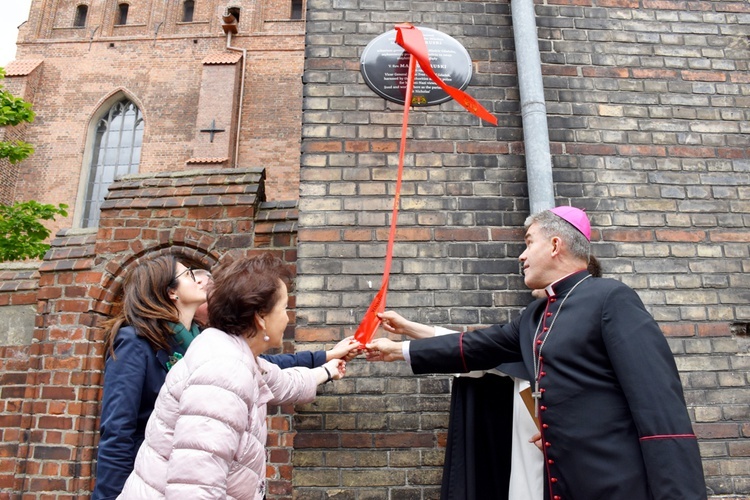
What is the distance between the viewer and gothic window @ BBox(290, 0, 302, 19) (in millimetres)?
17984

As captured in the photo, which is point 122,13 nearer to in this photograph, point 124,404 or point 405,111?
point 405,111

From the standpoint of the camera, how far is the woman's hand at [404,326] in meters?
2.58

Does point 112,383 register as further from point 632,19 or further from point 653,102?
point 632,19

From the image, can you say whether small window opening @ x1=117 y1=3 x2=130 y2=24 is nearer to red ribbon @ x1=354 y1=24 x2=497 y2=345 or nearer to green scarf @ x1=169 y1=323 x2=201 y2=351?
red ribbon @ x1=354 y1=24 x2=497 y2=345

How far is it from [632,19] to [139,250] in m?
4.08

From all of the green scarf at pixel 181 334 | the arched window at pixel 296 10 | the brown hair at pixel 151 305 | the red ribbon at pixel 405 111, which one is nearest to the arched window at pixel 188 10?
the arched window at pixel 296 10

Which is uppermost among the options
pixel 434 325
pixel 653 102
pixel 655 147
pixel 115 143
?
pixel 115 143

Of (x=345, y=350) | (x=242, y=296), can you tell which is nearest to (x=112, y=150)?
(x=345, y=350)

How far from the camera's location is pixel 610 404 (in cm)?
175

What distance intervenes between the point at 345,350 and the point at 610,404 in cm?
123

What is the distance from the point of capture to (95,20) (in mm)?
18031

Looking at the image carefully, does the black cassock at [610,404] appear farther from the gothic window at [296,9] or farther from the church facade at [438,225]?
the gothic window at [296,9]

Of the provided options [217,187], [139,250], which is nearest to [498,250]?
[217,187]

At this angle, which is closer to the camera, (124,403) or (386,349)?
(124,403)
